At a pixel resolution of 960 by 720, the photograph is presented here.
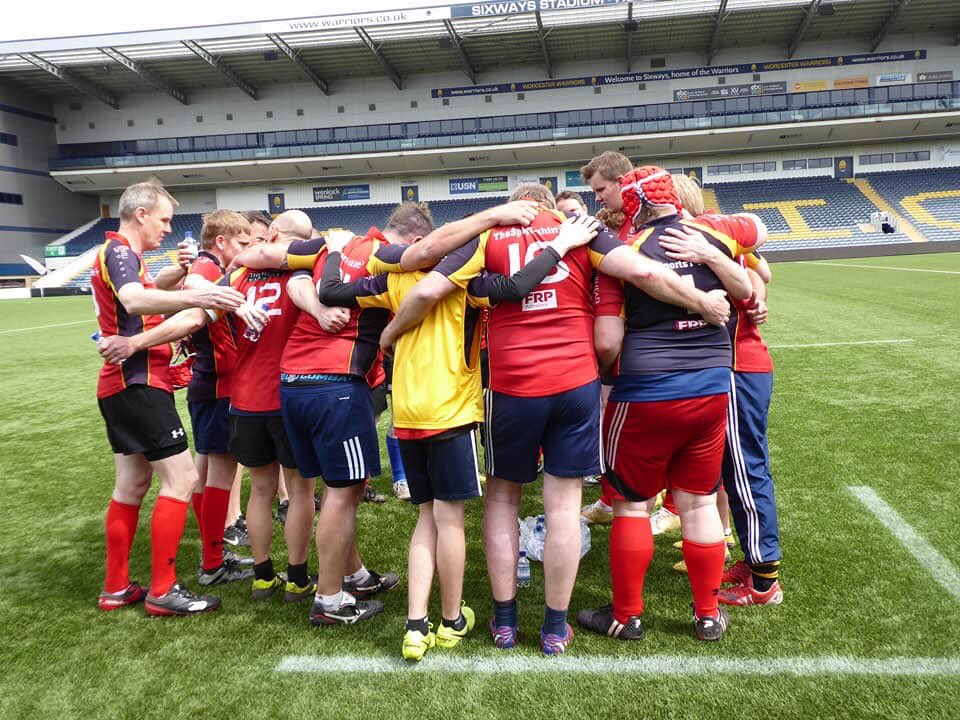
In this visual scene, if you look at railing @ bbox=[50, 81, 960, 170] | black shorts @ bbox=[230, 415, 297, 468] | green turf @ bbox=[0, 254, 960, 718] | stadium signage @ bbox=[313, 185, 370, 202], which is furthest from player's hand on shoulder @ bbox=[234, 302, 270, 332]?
stadium signage @ bbox=[313, 185, 370, 202]

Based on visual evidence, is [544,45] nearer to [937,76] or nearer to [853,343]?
[937,76]

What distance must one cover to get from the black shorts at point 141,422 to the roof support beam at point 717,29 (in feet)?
127

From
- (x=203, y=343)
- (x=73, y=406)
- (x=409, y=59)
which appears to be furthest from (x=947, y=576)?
(x=409, y=59)

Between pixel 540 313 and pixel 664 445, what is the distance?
76 centimetres

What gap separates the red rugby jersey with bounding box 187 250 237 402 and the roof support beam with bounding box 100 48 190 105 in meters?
41.3

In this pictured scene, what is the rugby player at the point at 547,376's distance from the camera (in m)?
2.53

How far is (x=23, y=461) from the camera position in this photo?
20.0 feet

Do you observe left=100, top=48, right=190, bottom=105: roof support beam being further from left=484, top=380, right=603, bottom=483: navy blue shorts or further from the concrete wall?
left=484, top=380, right=603, bottom=483: navy blue shorts

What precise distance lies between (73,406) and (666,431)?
8.28 metres

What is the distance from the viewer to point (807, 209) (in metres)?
37.1

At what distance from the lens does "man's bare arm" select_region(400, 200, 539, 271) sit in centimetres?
252

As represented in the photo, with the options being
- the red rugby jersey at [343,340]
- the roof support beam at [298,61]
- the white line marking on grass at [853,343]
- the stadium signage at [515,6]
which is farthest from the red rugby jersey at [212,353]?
the roof support beam at [298,61]

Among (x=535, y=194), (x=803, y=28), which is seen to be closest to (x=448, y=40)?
(x=803, y=28)

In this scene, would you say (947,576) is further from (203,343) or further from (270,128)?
(270,128)
